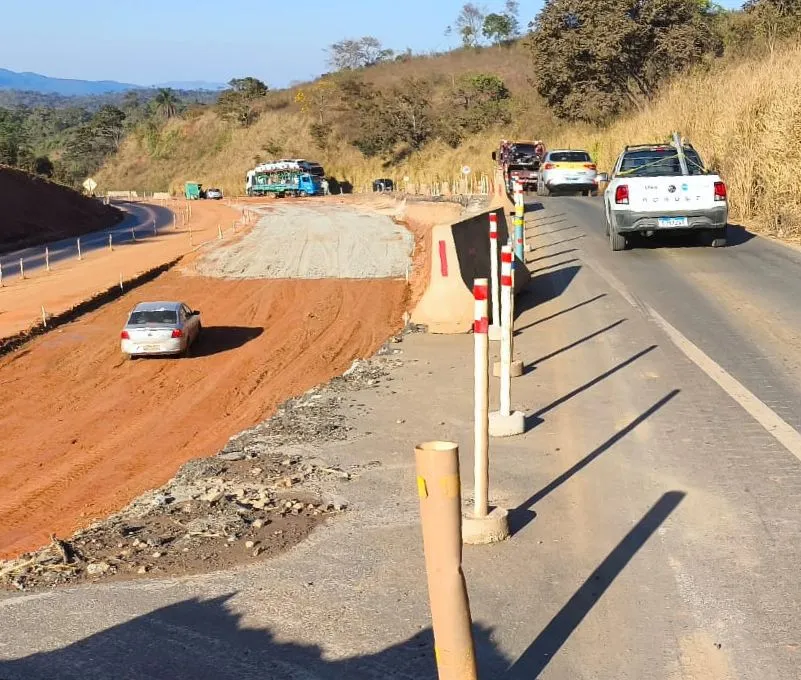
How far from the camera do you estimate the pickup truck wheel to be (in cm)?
2128

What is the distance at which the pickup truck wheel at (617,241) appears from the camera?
21.3 metres

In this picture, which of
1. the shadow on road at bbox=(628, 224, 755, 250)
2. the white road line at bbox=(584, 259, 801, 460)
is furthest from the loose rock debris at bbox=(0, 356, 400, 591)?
the shadow on road at bbox=(628, 224, 755, 250)

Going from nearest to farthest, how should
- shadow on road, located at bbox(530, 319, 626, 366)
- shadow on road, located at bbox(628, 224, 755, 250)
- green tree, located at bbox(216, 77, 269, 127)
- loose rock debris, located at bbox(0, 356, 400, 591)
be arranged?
loose rock debris, located at bbox(0, 356, 400, 591) → shadow on road, located at bbox(530, 319, 626, 366) → shadow on road, located at bbox(628, 224, 755, 250) → green tree, located at bbox(216, 77, 269, 127)

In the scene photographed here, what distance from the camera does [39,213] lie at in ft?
222

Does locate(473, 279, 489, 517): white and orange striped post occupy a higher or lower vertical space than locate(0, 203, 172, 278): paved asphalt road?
higher

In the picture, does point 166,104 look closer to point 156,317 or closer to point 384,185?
point 384,185

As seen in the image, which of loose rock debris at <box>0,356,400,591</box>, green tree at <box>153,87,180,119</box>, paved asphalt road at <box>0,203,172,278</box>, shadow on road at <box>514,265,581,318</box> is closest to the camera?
loose rock debris at <box>0,356,400,591</box>

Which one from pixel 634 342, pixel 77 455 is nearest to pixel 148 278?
pixel 77 455

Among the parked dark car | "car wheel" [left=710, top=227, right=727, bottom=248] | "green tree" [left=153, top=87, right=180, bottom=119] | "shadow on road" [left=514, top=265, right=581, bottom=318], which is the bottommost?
"shadow on road" [left=514, top=265, right=581, bottom=318]

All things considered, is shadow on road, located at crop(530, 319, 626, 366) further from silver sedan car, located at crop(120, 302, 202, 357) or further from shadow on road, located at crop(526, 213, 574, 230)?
shadow on road, located at crop(526, 213, 574, 230)

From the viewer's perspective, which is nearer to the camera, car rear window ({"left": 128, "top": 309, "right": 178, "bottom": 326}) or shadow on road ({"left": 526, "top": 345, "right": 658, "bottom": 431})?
shadow on road ({"left": 526, "top": 345, "right": 658, "bottom": 431})

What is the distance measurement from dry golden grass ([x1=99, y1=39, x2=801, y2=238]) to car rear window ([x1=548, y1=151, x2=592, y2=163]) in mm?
2702

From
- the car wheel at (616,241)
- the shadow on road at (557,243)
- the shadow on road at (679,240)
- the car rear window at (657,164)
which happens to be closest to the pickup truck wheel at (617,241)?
the car wheel at (616,241)

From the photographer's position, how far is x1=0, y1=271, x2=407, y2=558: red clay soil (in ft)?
47.7
